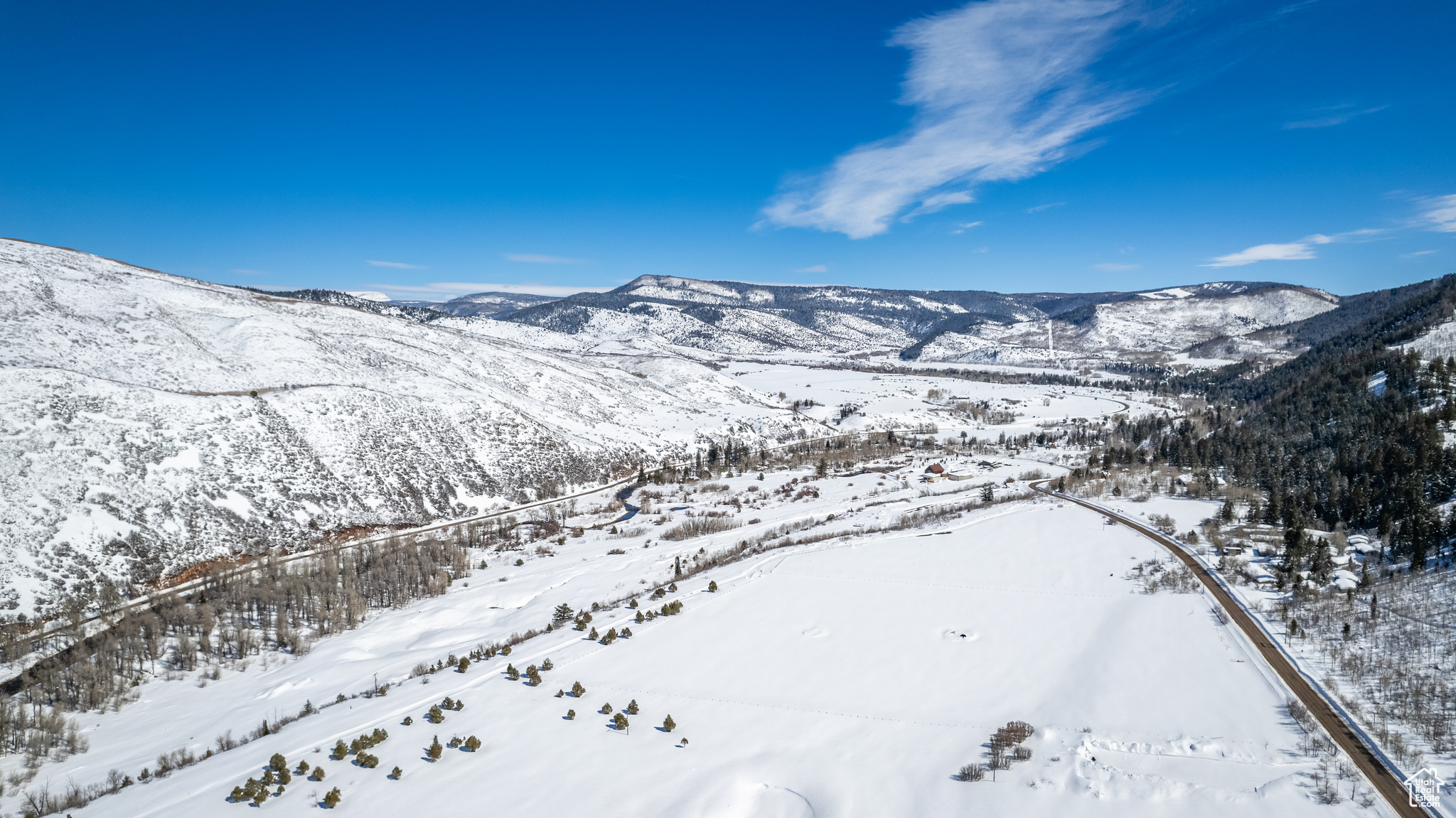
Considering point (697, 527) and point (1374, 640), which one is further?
point (697, 527)

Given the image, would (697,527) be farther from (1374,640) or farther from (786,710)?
(1374,640)

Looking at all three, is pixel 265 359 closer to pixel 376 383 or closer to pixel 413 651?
pixel 376 383

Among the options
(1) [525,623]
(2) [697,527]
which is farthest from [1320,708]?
(2) [697,527]

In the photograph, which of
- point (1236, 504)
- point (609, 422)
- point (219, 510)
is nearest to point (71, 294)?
point (219, 510)

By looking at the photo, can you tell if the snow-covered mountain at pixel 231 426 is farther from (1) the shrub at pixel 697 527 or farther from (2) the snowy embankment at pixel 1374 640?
(2) the snowy embankment at pixel 1374 640

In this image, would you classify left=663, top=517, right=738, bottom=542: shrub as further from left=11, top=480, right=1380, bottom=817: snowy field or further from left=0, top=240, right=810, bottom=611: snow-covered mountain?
left=0, top=240, right=810, bottom=611: snow-covered mountain
